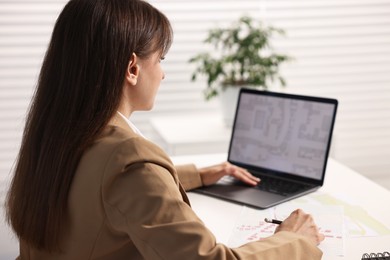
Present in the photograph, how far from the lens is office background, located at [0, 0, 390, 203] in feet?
10.6

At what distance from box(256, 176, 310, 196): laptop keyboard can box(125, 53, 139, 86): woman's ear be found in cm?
73

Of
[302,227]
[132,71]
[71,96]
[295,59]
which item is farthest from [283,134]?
[295,59]

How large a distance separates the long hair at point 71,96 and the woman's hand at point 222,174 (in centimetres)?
73

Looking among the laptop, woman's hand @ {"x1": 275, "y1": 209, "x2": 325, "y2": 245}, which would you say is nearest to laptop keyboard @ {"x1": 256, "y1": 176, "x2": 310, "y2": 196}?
the laptop

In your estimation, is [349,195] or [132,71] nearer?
[132,71]

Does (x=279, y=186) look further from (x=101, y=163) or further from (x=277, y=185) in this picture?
(x=101, y=163)

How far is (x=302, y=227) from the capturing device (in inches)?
56.5

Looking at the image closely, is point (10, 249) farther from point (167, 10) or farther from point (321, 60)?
point (321, 60)

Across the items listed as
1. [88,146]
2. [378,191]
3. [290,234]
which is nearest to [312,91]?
[378,191]

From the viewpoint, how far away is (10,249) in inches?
61.3

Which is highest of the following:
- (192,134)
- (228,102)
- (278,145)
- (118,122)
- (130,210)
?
(118,122)

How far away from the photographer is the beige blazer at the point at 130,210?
1106mm

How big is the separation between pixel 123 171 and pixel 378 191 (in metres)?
1.01

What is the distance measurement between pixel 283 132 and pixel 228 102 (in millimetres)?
1125
